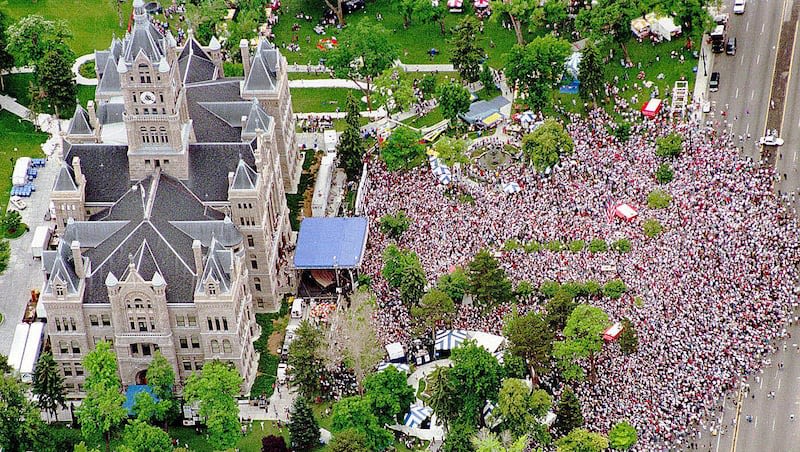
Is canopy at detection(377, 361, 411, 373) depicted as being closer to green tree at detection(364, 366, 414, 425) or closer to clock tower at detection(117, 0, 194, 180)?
green tree at detection(364, 366, 414, 425)

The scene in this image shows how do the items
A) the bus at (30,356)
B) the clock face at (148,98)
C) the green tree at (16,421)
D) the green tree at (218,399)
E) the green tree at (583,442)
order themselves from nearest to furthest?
1. the green tree at (583,442)
2. the green tree at (16,421)
3. the green tree at (218,399)
4. the bus at (30,356)
5. the clock face at (148,98)

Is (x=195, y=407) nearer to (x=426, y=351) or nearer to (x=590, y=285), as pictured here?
(x=426, y=351)

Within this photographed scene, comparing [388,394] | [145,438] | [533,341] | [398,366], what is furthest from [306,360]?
[533,341]

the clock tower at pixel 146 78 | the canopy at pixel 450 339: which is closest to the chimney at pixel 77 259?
the clock tower at pixel 146 78

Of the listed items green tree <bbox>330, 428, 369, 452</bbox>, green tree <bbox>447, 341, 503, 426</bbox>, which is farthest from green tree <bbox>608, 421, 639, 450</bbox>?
green tree <bbox>330, 428, 369, 452</bbox>

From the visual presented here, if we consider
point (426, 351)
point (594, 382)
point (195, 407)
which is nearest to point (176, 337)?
point (195, 407)

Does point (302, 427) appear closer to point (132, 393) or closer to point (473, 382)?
point (473, 382)

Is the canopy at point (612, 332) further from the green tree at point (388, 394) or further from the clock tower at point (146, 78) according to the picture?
the clock tower at point (146, 78)
